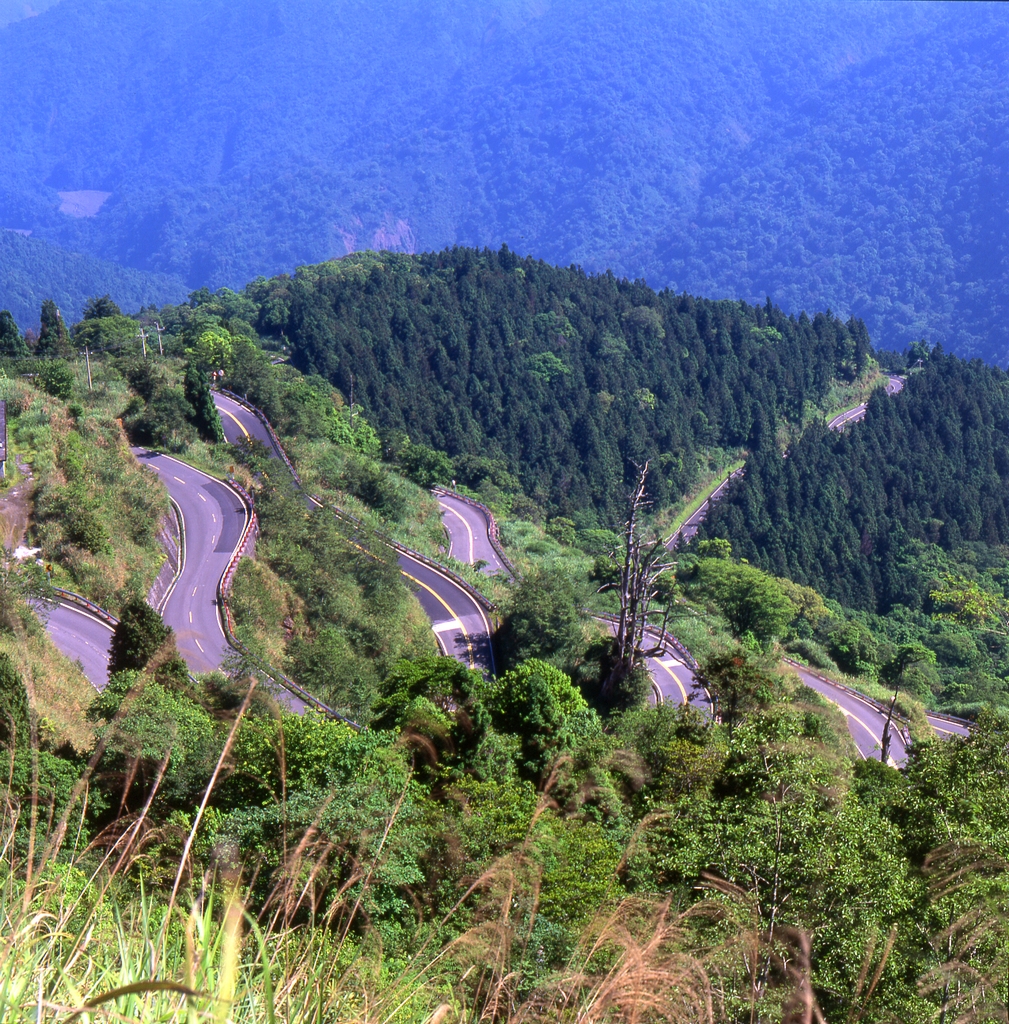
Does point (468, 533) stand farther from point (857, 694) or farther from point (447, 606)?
point (857, 694)

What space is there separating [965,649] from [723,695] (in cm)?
4586

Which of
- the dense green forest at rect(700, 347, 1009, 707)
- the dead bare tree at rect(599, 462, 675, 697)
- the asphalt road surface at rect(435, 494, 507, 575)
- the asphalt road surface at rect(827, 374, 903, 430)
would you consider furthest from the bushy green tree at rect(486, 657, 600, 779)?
the asphalt road surface at rect(827, 374, 903, 430)

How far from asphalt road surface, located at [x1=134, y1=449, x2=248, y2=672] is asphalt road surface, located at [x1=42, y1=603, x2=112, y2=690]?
6.45 ft

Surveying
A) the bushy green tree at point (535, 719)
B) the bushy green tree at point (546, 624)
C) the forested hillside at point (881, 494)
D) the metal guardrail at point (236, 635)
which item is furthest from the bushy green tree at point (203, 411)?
the forested hillside at point (881, 494)

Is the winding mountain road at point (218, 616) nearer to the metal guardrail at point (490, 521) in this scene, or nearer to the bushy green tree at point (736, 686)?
the metal guardrail at point (490, 521)

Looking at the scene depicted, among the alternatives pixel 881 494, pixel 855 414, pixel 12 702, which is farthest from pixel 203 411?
pixel 855 414

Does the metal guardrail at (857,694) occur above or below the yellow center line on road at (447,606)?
above

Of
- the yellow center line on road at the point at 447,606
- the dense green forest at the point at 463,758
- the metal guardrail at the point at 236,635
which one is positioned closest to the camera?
the dense green forest at the point at 463,758

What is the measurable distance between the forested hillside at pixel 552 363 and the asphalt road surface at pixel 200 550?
27310 mm

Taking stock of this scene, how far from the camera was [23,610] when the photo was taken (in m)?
22.2

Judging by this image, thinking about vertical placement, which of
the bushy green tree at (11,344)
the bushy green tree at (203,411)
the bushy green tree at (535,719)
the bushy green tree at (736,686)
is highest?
the bushy green tree at (11,344)

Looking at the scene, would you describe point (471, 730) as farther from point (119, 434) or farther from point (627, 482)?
point (627, 482)

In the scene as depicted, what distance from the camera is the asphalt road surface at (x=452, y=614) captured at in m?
32.6

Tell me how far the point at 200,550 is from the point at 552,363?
195 feet
